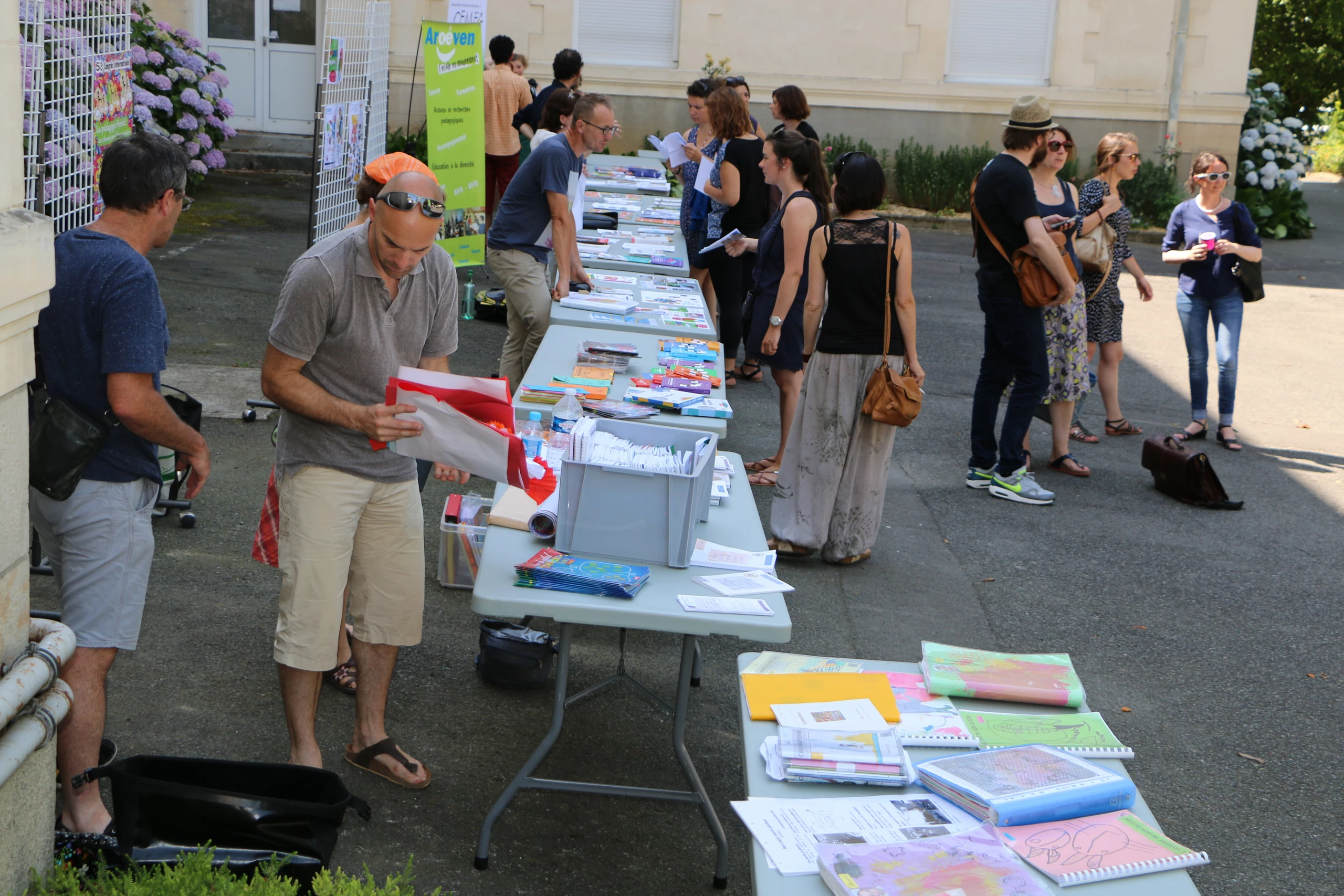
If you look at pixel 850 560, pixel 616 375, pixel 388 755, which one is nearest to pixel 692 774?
pixel 388 755

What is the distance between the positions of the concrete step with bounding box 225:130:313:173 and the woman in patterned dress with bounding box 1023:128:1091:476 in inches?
478

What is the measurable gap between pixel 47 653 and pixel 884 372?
3.69 metres

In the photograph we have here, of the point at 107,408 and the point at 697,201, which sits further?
the point at 697,201

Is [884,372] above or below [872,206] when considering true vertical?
below

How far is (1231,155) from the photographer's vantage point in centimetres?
1722

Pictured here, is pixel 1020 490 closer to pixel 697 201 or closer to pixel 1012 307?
→ pixel 1012 307

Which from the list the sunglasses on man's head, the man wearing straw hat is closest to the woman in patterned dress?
the man wearing straw hat

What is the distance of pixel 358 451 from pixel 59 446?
0.75 m

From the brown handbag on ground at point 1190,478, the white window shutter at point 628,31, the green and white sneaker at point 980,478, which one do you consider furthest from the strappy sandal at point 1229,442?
the white window shutter at point 628,31

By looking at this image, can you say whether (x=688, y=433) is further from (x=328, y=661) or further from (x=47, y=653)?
(x=47, y=653)

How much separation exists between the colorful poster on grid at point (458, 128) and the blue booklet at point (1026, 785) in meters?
6.99

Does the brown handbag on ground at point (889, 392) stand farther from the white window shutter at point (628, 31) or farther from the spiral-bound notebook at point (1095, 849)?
the white window shutter at point (628, 31)

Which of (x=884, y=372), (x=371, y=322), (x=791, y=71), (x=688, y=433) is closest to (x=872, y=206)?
(x=884, y=372)

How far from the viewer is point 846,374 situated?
5531 mm
